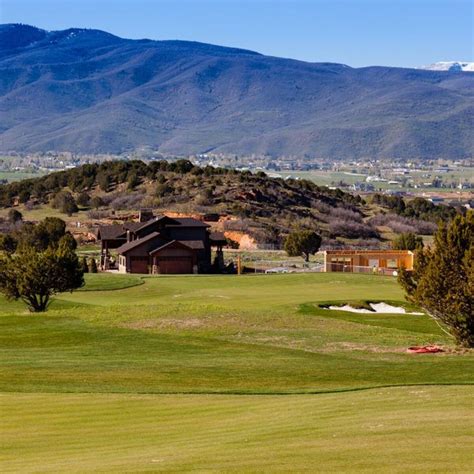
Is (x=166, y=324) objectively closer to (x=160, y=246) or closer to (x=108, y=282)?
(x=108, y=282)

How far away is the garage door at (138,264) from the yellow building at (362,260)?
35.8ft

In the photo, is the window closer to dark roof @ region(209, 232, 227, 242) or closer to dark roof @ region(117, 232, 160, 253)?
dark roof @ region(209, 232, 227, 242)

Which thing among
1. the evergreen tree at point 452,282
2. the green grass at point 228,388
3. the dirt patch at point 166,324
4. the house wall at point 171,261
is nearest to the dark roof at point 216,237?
the house wall at point 171,261

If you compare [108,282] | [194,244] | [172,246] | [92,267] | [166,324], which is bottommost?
[166,324]

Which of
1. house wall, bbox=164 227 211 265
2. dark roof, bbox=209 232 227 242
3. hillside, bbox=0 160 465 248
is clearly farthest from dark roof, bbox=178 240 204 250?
hillside, bbox=0 160 465 248

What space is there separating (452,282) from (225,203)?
8029 centimetres

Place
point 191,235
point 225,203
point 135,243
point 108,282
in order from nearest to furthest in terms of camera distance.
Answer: point 108,282
point 135,243
point 191,235
point 225,203

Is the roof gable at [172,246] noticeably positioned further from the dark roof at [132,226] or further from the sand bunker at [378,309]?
the sand bunker at [378,309]

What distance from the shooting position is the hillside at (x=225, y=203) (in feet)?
357

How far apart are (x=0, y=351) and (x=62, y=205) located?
81.5 metres

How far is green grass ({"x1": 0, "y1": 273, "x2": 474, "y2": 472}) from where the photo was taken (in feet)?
62.2

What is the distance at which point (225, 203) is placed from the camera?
116 meters

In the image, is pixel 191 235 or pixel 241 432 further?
pixel 191 235

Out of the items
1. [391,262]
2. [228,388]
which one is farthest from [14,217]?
[228,388]
